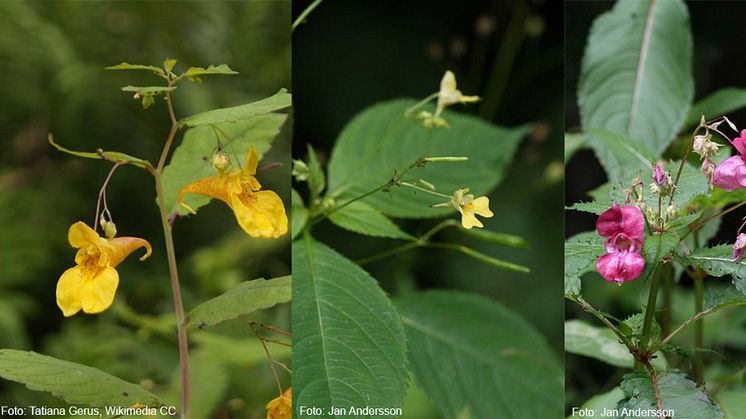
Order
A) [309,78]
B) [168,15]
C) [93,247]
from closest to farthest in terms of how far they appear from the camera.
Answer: [93,247] → [309,78] → [168,15]

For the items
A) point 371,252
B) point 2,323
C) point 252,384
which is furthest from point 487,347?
point 2,323

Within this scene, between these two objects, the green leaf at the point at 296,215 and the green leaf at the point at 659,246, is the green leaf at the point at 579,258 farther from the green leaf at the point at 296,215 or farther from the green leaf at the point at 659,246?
the green leaf at the point at 296,215

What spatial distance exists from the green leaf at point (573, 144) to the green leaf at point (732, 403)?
12.2 inches

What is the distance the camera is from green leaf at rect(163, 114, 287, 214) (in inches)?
32.3

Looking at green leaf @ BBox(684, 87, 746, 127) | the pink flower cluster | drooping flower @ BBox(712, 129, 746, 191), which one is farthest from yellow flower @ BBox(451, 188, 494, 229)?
green leaf @ BBox(684, 87, 746, 127)

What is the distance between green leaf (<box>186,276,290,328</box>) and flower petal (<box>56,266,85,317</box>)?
0.33 feet

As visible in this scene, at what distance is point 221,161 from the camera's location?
0.76 metres

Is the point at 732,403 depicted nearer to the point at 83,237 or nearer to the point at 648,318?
the point at 648,318

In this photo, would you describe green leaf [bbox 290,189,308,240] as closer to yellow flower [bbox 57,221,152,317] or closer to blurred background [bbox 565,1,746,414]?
yellow flower [bbox 57,221,152,317]

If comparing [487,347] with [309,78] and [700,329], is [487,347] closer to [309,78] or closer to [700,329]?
[700,329]

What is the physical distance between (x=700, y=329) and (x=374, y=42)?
1.71ft

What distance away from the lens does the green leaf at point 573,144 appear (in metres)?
1.01

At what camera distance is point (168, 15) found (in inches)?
45.3

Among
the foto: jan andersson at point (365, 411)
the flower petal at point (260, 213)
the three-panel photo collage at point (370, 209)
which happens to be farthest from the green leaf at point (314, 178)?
the foto: jan andersson at point (365, 411)
